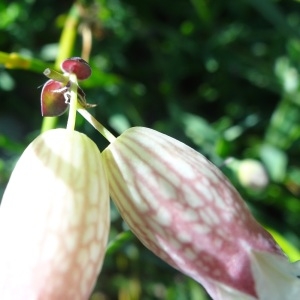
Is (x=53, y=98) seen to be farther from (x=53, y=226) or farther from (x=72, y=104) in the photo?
(x=53, y=226)

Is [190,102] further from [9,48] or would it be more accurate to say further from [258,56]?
[9,48]

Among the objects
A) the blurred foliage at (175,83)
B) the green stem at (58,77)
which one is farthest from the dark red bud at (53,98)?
the blurred foliage at (175,83)

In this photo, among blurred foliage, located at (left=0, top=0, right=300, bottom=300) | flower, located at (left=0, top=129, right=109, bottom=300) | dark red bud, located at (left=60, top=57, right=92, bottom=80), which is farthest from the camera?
blurred foliage, located at (left=0, top=0, right=300, bottom=300)

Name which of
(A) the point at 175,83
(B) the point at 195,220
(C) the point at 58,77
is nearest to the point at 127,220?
(B) the point at 195,220

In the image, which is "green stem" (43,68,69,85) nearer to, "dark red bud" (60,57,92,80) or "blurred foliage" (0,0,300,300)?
"dark red bud" (60,57,92,80)

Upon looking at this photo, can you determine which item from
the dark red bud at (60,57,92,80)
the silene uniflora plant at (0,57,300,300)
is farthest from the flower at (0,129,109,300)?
the dark red bud at (60,57,92,80)
